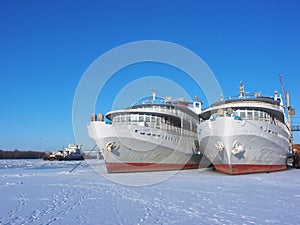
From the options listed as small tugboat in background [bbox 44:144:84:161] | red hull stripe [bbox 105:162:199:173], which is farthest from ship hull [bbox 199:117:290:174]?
small tugboat in background [bbox 44:144:84:161]

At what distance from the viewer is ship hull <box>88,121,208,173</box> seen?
23422 millimetres

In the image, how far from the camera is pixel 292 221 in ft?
24.8

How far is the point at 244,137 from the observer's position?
2089 centimetres

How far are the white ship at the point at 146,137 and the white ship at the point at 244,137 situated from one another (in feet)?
12.8

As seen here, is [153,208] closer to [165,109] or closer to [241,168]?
[241,168]

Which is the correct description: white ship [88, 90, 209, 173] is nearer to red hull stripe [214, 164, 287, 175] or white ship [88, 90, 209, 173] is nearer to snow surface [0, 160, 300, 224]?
red hull stripe [214, 164, 287, 175]

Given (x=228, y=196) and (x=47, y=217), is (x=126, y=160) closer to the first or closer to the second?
(x=228, y=196)

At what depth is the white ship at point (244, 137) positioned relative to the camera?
68.4 ft

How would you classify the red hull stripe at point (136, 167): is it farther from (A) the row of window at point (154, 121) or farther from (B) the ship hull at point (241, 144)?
(B) the ship hull at point (241, 144)

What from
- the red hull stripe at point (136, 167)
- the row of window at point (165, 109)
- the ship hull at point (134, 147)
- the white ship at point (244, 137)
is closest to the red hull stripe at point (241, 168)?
the white ship at point (244, 137)

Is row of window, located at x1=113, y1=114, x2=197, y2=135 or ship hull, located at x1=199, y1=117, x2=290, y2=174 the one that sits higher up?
row of window, located at x1=113, y1=114, x2=197, y2=135

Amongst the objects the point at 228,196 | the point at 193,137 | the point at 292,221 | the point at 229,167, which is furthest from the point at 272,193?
the point at 193,137

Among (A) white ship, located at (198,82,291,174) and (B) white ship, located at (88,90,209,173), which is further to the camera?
(B) white ship, located at (88,90,209,173)

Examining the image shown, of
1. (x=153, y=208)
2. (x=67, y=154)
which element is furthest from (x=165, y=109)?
(x=67, y=154)
